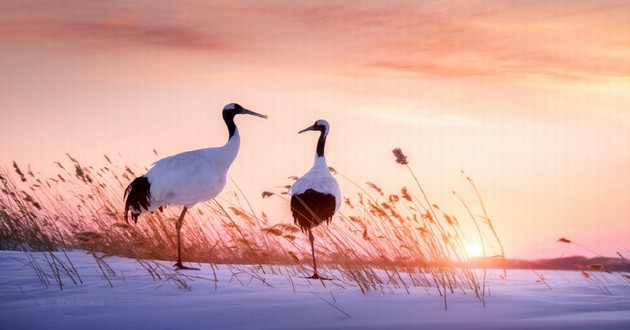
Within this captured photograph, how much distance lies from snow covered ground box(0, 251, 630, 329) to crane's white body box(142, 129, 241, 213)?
5.68ft

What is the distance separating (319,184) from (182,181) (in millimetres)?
1713

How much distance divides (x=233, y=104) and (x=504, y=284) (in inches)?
184

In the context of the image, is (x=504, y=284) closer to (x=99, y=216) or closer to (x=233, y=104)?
(x=233, y=104)

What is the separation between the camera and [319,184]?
8500 mm

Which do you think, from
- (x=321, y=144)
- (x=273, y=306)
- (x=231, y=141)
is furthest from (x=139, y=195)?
(x=273, y=306)

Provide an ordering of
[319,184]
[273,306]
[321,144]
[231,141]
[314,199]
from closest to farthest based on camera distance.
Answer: [273,306], [314,199], [319,184], [231,141], [321,144]

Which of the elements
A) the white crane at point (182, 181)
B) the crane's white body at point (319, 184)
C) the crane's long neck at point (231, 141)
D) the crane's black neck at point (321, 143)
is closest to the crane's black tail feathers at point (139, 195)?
the white crane at point (182, 181)

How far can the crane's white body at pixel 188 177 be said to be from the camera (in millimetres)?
8258

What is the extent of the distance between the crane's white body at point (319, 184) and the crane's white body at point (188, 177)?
98cm

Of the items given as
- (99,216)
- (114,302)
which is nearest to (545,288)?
(114,302)

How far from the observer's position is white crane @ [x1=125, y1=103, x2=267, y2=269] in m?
8.27

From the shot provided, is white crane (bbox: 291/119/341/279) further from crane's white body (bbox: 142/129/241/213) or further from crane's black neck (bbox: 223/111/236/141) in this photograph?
crane's black neck (bbox: 223/111/236/141)

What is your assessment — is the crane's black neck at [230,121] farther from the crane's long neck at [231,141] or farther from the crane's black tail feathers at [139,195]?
the crane's black tail feathers at [139,195]

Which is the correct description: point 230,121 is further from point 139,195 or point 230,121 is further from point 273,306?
point 273,306
